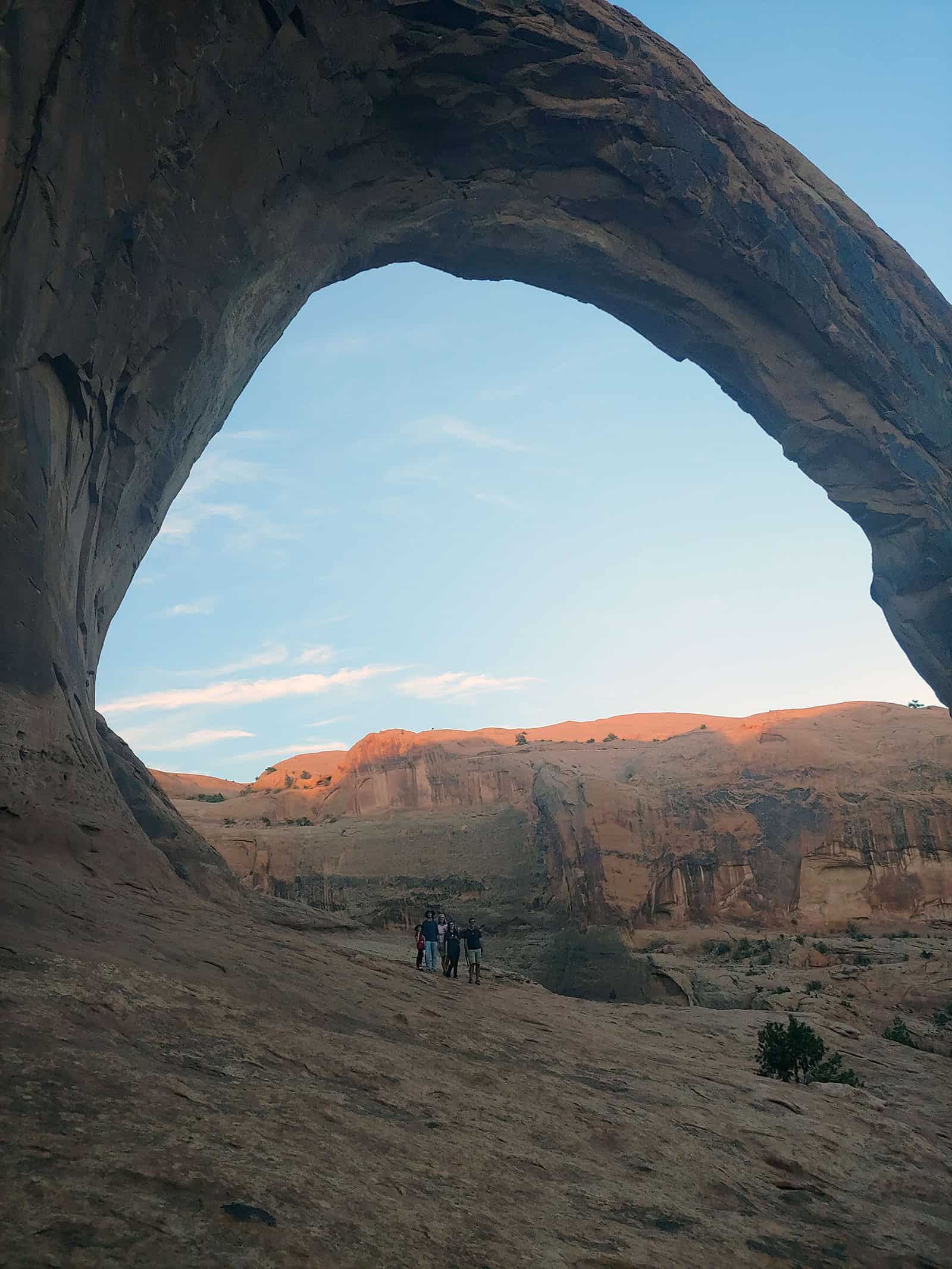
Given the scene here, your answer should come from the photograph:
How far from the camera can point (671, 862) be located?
39531 mm

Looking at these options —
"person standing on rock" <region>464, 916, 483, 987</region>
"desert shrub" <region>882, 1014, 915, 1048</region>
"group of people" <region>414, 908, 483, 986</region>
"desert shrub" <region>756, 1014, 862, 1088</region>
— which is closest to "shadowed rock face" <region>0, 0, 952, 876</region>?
"group of people" <region>414, 908, 483, 986</region>

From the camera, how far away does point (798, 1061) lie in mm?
14984

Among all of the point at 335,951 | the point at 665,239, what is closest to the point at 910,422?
the point at 665,239

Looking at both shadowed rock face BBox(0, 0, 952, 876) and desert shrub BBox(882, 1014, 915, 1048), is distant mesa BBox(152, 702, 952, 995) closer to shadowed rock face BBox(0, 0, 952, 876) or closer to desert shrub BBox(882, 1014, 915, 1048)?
shadowed rock face BBox(0, 0, 952, 876)

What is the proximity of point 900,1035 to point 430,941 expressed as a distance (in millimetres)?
11934

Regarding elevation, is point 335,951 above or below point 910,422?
below

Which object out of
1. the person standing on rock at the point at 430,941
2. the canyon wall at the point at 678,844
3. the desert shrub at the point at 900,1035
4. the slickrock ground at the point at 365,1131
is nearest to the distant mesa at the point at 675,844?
the canyon wall at the point at 678,844

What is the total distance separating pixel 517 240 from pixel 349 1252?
2734 cm

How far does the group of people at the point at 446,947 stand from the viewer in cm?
1686

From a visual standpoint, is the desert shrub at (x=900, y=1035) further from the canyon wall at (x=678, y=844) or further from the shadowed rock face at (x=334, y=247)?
the canyon wall at (x=678, y=844)

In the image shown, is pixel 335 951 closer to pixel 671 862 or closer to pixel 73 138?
pixel 73 138

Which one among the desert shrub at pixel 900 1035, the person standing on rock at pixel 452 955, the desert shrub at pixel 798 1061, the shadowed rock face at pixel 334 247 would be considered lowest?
the desert shrub at pixel 900 1035

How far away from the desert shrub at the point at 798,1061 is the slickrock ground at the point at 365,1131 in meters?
0.95

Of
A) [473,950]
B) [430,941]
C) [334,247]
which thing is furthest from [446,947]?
[334,247]
